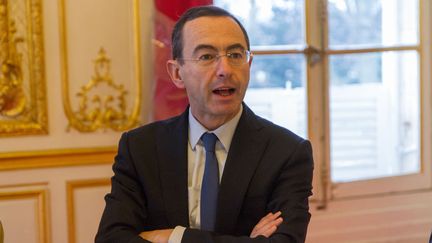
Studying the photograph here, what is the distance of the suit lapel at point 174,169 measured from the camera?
1.82m

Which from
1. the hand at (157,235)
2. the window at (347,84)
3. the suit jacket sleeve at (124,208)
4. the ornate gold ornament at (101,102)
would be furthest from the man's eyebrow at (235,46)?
the window at (347,84)

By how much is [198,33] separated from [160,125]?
374 millimetres

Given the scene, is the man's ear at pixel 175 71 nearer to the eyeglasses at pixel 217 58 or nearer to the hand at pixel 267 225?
the eyeglasses at pixel 217 58

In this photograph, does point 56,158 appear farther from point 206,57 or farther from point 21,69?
point 206,57

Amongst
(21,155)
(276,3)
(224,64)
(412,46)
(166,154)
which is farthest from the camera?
(412,46)

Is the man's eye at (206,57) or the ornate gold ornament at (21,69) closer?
the man's eye at (206,57)

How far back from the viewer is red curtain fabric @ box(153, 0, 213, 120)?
277 cm

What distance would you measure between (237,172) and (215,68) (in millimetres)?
333

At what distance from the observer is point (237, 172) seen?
1811 mm

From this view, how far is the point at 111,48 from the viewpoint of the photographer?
277 centimetres

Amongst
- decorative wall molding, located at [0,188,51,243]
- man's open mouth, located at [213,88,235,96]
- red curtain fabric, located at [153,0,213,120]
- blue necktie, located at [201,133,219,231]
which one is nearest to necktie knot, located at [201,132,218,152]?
blue necktie, located at [201,133,219,231]

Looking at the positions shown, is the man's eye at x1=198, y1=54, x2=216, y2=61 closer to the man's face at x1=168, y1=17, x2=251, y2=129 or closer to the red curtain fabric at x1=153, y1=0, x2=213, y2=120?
the man's face at x1=168, y1=17, x2=251, y2=129

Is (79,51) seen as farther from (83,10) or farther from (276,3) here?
(276,3)

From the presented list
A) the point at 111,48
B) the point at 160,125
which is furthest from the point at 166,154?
the point at 111,48
